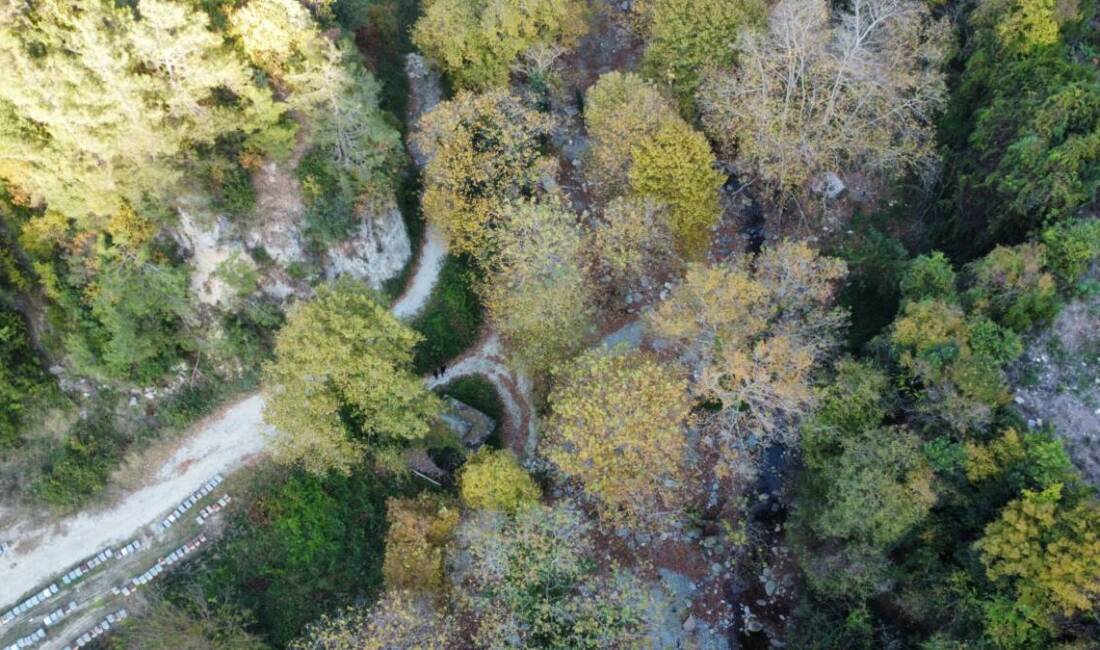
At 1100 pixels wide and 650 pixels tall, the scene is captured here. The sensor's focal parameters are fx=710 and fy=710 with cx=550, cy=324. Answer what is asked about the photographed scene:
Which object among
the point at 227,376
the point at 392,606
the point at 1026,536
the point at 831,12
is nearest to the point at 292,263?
the point at 227,376

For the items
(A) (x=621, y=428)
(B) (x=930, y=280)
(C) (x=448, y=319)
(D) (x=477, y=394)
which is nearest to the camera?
(A) (x=621, y=428)

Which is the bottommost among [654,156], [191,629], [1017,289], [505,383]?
[191,629]

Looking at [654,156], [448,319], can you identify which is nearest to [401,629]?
[448,319]

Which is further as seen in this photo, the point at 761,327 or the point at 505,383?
the point at 505,383

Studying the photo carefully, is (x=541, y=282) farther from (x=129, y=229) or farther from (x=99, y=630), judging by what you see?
(x=99, y=630)

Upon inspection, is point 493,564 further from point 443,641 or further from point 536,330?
point 536,330

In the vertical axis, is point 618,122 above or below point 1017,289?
above

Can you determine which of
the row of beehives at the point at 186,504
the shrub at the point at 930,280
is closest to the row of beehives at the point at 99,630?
the row of beehives at the point at 186,504

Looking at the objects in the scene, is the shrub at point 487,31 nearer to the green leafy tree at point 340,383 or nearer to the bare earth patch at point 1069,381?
the green leafy tree at point 340,383
